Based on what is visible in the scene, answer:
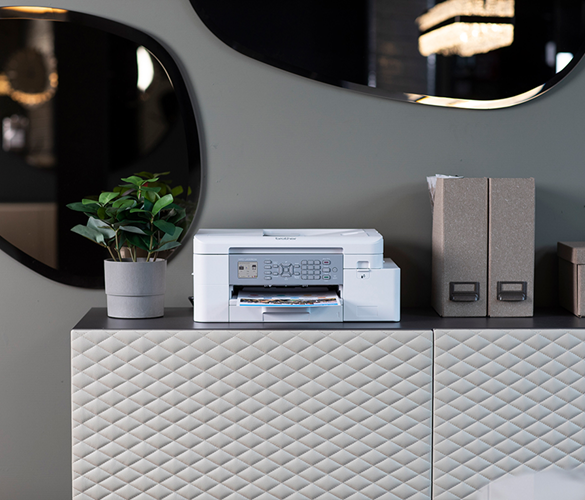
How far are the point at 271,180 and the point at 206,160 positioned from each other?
0.24 meters

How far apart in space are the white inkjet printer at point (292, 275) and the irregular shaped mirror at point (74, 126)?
44 centimetres

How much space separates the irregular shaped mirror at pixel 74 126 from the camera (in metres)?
1.95

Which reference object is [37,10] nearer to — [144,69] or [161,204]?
[144,69]

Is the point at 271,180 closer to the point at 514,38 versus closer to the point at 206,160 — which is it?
the point at 206,160

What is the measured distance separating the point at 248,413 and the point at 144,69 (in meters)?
1.21

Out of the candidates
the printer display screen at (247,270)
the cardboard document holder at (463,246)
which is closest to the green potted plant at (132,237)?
the printer display screen at (247,270)

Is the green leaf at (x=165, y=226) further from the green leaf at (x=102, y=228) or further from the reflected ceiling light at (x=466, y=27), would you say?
the reflected ceiling light at (x=466, y=27)

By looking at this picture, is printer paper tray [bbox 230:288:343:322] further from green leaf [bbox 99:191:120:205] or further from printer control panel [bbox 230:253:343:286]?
green leaf [bbox 99:191:120:205]

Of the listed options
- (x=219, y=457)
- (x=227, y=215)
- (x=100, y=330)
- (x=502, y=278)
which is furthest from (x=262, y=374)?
(x=502, y=278)

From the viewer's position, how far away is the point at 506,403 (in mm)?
1614

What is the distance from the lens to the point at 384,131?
2.01m

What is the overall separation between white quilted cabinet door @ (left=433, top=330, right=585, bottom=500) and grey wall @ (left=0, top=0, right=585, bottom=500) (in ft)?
1.46

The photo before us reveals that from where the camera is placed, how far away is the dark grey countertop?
5.29 ft

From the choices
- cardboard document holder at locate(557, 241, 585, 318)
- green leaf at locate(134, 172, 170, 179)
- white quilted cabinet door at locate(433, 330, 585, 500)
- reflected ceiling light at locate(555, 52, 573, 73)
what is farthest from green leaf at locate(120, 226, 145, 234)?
reflected ceiling light at locate(555, 52, 573, 73)
